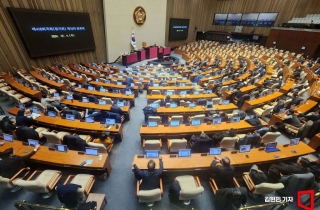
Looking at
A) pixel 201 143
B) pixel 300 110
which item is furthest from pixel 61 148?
pixel 300 110

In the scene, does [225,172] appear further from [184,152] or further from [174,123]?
[174,123]

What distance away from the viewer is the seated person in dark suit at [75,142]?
4.70 meters

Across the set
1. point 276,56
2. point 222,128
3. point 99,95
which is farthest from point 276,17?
point 99,95

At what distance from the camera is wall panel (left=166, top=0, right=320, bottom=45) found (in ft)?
65.3

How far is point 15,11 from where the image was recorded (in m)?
10.1

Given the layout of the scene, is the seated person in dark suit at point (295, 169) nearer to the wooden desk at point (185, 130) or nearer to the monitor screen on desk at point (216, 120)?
the wooden desk at point (185, 130)

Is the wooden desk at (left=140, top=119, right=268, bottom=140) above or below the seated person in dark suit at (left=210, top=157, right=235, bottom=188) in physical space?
below

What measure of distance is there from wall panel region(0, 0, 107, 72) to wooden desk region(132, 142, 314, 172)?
1256cm

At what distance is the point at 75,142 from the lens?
15.6 ft

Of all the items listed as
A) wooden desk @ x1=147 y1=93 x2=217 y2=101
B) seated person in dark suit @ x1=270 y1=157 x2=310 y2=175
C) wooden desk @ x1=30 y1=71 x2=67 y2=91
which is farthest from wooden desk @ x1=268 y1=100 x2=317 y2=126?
wooden desk @ x1=30 y1=71 x2=67 y2=91

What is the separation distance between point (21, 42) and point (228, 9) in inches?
1147
